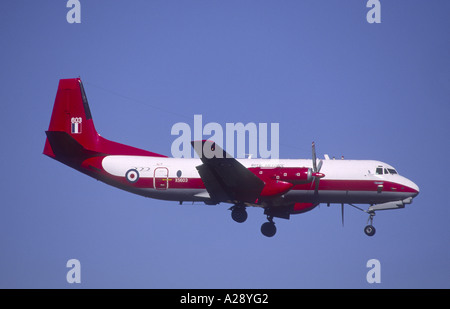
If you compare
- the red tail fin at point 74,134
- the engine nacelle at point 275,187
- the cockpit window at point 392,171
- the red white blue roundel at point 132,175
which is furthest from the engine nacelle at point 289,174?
the red tail fin at point 74,134

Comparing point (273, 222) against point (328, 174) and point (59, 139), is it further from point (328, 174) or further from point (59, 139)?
point (59, 139)

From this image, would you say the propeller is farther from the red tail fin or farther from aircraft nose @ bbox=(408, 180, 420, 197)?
the red tail fin

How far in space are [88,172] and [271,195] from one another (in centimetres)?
978

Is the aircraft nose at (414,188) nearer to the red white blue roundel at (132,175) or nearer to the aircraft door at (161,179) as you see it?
the aircraft door at (161,179)

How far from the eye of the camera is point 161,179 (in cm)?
3325

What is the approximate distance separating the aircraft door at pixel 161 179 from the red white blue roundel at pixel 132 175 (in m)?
0.95

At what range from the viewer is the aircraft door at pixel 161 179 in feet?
109

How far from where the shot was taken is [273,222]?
1372 inches

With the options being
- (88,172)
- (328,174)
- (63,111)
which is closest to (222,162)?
(328,174)

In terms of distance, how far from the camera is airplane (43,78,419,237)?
31.8 metres

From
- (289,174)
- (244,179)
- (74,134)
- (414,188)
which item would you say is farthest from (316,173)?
(74,134)
